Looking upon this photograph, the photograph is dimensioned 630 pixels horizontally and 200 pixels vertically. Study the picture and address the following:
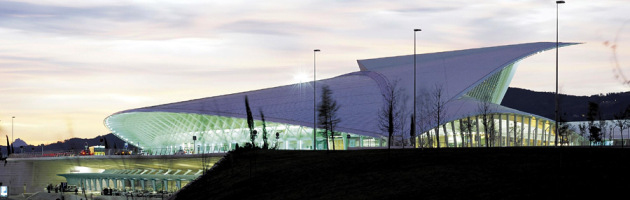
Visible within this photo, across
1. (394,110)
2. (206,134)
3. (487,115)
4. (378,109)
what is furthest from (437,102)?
(206,134)

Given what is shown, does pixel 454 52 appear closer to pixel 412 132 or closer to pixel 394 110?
pixel 394 110

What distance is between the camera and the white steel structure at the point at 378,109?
103 meters

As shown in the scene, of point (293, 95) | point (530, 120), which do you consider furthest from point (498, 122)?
point (293, 95)

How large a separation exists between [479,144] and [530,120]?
31.0 ft

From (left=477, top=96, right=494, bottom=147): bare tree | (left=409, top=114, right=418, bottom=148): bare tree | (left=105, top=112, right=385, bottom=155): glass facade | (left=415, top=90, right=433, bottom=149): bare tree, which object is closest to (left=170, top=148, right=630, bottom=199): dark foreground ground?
(left=409, top=114, right=418, bottom=148): bare tree

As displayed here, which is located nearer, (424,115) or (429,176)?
(429,176)

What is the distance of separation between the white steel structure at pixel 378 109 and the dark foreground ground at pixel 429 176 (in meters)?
35.6

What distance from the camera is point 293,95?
118 m

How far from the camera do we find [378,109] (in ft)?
A: 346

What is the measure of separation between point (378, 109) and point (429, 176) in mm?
56825

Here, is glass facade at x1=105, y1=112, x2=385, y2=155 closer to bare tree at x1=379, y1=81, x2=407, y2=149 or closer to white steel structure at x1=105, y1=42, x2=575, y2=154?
white steel structure at x1=105, y1=42, x2=575, y2=154

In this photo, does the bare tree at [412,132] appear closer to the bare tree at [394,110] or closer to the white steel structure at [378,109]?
the white steel structure at [378,109]

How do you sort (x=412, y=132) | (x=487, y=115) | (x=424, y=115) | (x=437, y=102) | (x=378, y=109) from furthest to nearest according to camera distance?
(x=378, y=109) → (x=437, y=102) → (x=487, y=115) → (x=424, y=115) → (x=412, y=132)

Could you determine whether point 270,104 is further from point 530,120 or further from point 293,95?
point 530,120
